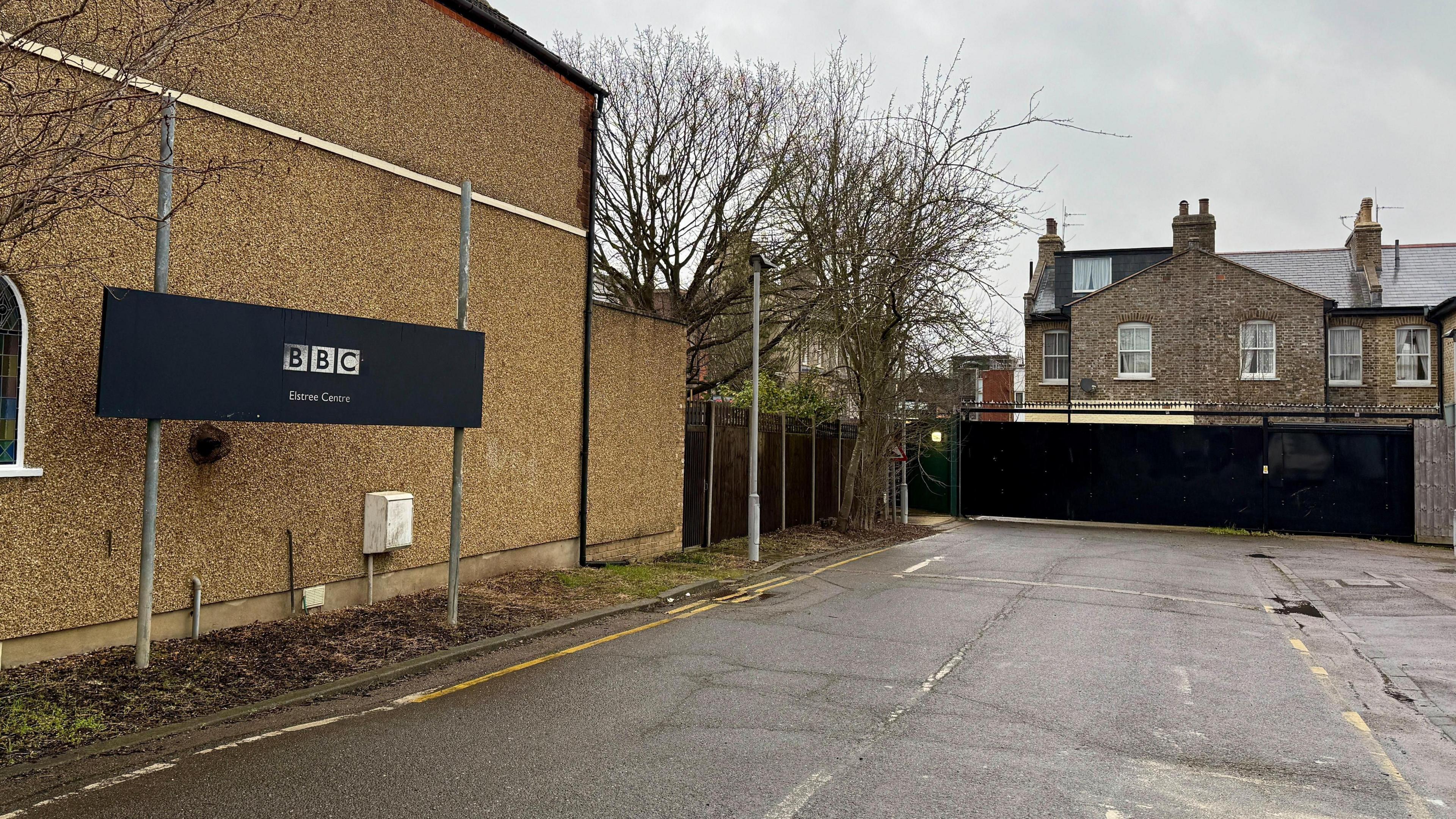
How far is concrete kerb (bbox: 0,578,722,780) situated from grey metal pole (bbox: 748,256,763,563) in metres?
3.96

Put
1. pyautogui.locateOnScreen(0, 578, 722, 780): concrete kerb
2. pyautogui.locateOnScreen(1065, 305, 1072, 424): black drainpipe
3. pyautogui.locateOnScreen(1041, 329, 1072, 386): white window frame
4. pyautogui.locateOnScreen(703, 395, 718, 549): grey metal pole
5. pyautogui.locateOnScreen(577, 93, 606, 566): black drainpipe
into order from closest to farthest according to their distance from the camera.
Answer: pyautogui.locateOnScreen(0, 578, 722, 780): concrete kerb < pyautogui.locateOnScreen(577, 93, 606, 566): black drainpipe < pyautogui.locateOnScreen(703, 395, 718, 549): grey metal pole < pyautogui.locateOnScreen(1065, 305, 1072, 424): black drainpipe < pyautogui.locateOnScreen(1041, 329, 1072, 386): white window frame

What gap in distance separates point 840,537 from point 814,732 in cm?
1285

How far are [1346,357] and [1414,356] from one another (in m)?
1.75

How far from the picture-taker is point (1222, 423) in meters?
28.8

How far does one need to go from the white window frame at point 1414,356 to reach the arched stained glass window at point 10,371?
111 feet

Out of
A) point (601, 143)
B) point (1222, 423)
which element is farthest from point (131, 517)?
point (1222, 423)

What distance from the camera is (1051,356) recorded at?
33.7 meters

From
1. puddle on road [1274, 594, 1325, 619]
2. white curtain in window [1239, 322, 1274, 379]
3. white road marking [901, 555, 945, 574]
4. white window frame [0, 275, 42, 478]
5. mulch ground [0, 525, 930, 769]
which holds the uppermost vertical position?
white curtain in window [1239, 322, 1274, 379]

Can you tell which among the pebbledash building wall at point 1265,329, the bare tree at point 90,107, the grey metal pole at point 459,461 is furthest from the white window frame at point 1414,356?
the bare tree at point 90,107

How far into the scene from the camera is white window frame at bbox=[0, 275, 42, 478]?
6.02m

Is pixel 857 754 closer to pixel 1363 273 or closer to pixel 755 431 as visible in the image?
pixel 755 431

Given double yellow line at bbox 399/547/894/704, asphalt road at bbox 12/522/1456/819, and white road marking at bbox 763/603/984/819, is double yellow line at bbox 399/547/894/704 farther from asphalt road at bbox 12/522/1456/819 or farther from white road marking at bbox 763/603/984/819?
white road marking at bbox 763/603/984/819

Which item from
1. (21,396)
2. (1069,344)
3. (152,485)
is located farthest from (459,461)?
(1069,344)

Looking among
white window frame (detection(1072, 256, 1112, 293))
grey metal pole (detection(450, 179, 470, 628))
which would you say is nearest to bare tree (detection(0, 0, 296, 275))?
grey metal pole (detection(450, 179, 470, 628))
